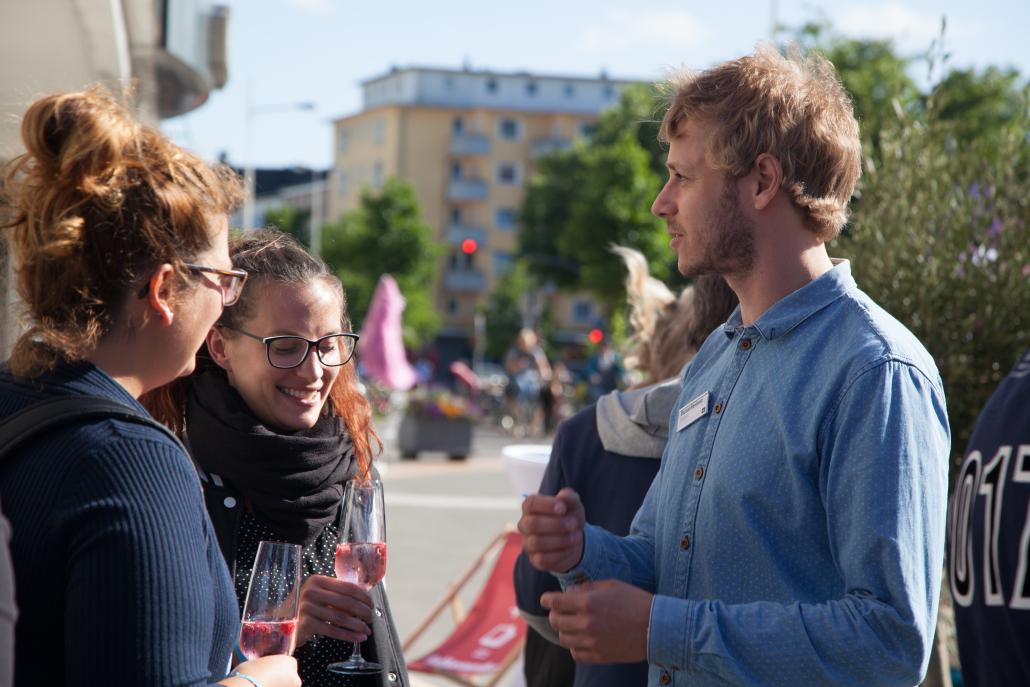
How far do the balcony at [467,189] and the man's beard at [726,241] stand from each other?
8597cm

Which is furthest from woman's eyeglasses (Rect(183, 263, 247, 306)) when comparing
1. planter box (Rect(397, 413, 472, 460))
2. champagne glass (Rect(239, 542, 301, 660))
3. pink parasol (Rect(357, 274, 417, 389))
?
pink parasol (Rect(357, 274, 417, 389))

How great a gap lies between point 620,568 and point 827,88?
102 cm

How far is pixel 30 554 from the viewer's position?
1.56 metres

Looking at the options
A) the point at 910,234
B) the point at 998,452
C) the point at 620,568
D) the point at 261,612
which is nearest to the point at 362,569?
the point at 261,612

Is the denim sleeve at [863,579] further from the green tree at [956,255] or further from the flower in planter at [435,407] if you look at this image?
the flower in planter at [435,407]

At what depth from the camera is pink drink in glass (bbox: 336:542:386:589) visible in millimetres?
2418

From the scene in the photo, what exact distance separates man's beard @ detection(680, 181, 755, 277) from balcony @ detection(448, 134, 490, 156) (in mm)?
87134

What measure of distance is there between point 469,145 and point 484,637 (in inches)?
3309

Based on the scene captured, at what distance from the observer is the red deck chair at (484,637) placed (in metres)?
5.92

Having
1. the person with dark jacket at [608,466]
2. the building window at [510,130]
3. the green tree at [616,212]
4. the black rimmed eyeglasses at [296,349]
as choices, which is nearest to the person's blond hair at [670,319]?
the person with dark jacket at [608,466]

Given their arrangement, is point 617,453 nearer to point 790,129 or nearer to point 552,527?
point 552,527

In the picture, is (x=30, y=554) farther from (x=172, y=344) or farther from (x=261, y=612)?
(x=261, y=612)

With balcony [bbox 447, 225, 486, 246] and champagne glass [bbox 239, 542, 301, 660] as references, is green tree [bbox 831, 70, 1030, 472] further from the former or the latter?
balcony [bbox 447, 225, 486, 246]

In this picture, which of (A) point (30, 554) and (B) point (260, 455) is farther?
(B) point (260, 455)
